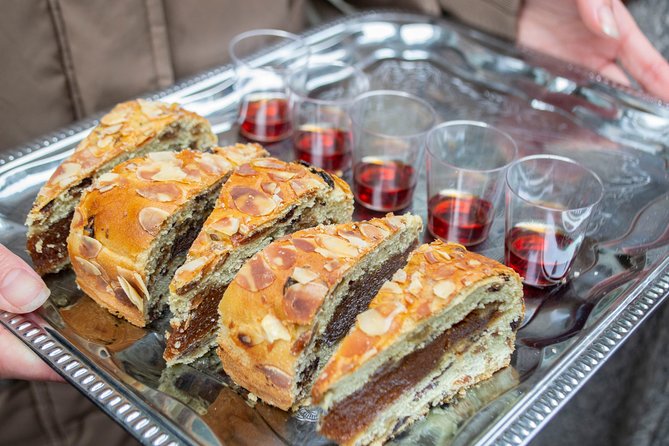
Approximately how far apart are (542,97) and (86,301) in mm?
2003

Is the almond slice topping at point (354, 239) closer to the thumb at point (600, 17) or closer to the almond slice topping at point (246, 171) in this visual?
the almond slice topping at point (246, 171)

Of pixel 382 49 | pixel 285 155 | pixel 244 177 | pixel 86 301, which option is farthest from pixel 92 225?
pixel 382 49

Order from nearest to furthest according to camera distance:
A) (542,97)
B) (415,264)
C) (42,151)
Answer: (415,264), (42,151), (542,97)

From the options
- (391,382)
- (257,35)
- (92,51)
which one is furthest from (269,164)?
(257,35)

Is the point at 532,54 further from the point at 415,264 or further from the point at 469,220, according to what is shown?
the point at 415,264

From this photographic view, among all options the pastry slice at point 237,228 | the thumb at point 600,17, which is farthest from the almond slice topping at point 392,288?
the thumb at point 600,17

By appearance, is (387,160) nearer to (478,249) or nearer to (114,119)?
(478,249)

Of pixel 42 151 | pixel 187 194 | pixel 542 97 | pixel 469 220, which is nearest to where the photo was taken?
pixel 187 194

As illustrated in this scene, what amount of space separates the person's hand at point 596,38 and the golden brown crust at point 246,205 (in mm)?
1460

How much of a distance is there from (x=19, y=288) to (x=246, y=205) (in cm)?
65

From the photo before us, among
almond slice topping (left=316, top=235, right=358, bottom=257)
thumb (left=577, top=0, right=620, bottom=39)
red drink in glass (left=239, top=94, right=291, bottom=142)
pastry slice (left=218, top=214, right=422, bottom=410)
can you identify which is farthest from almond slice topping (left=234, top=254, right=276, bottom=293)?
thumb (left=577, top=0, right=620, bottom=39)

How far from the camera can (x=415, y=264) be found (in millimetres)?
1811

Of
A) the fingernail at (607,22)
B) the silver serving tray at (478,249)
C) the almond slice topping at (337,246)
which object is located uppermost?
the fingernail at (607,22)

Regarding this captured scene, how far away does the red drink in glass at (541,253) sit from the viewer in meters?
2.12
